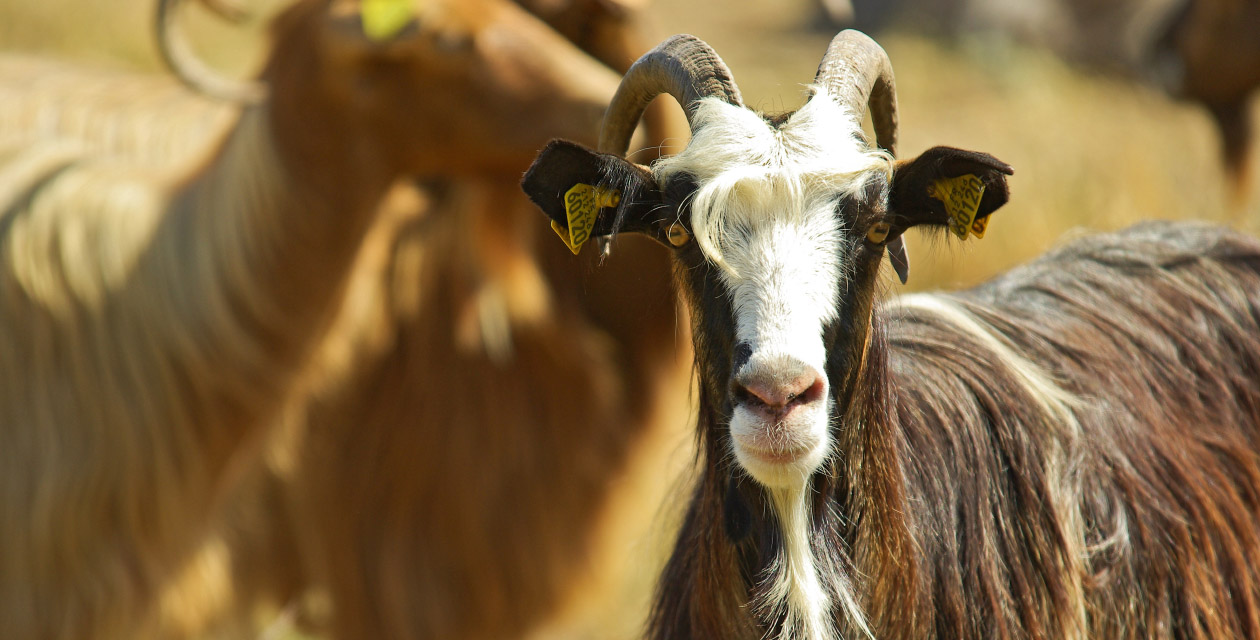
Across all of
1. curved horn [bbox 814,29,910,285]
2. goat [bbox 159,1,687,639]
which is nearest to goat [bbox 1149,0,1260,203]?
goat [bbox 159,1,687,639]

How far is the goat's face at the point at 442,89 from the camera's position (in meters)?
3.81

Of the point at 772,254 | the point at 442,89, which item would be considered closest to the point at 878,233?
the point at 772,254

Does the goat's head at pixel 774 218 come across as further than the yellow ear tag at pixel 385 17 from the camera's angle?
No

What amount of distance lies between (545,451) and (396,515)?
0.64m

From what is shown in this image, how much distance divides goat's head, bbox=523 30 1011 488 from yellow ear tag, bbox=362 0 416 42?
128cm

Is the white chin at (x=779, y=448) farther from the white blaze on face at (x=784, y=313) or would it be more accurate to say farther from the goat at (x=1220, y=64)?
the goat at (x=1220, y=64)

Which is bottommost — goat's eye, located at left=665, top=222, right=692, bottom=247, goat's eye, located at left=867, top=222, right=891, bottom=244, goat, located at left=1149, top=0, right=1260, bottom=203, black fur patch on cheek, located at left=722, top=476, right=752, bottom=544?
black fur patch on cheek, located at left=722, top=476, right=752, bottom=544

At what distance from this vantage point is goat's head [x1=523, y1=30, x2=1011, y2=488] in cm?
233

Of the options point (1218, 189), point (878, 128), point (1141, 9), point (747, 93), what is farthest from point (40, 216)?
point (1141, 9)

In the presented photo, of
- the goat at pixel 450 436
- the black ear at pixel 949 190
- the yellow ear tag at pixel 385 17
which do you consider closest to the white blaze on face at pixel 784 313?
the black ear at pixel 949 190

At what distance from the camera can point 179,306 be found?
4031 millimetres

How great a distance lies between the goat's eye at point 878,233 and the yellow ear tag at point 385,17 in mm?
1879

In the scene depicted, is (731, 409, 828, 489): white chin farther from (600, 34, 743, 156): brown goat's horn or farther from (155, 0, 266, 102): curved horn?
(155, 0, 266, 102): curved horn

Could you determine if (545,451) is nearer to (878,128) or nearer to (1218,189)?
(878,128)
